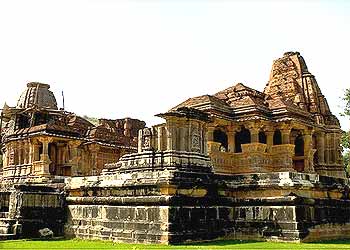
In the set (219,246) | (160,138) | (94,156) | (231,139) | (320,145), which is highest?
(320,145)

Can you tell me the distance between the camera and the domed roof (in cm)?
3891

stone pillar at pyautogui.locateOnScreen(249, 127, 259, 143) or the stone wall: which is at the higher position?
stone pillar at pyautogui.locateOnScreen(249, 127, 259, 143)

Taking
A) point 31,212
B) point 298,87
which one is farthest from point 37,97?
point 31,212

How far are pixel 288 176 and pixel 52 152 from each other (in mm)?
22038

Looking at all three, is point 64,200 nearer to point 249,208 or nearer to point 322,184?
point 249,208

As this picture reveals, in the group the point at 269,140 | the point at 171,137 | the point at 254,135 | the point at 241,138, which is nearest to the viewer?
the point at 171,137

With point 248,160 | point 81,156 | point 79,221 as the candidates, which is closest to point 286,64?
point 248,160

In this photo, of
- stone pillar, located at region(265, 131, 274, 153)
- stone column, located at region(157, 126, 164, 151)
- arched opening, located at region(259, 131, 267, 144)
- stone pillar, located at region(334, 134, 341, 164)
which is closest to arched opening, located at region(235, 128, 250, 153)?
arched opening, located at region(259, 131, 267, 144)

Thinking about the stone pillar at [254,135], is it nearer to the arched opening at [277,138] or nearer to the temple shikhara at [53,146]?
the arched opening at [277,138]

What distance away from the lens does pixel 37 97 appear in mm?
39281

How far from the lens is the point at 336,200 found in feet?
48.3

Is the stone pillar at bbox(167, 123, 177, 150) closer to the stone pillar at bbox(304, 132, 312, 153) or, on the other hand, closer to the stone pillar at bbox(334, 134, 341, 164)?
the stone pillar at bbox(304, 132, 312, 153)

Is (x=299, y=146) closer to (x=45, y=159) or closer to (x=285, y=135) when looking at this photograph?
(x=285, y=135)

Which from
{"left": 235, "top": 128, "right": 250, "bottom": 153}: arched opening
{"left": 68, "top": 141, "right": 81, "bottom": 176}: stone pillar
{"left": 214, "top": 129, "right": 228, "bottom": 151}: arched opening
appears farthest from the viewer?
{"left": 68, "top": 141, "right": 81, "bottom": 176}: stone pillar
